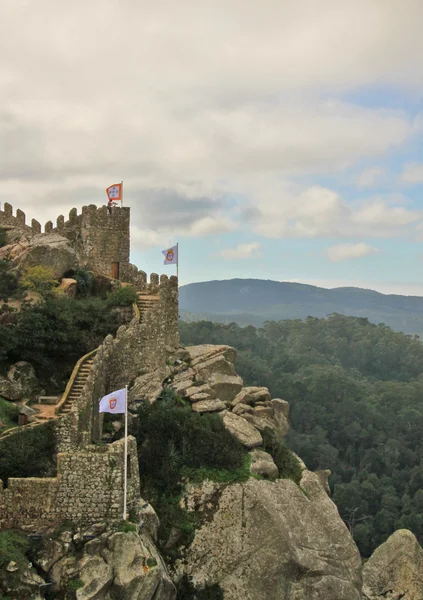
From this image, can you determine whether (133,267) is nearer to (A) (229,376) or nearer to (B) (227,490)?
(A) (229,376)

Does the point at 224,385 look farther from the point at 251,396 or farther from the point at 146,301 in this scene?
the point at 146,301

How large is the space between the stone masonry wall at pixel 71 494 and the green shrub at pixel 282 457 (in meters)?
8.28

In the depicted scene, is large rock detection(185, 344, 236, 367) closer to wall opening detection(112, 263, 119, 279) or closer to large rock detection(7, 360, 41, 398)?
wall opening detection(112, 263, 119, 279)

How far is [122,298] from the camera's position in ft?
110

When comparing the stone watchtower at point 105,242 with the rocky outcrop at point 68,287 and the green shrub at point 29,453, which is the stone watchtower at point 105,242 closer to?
the rocky outcrop at point 68,287

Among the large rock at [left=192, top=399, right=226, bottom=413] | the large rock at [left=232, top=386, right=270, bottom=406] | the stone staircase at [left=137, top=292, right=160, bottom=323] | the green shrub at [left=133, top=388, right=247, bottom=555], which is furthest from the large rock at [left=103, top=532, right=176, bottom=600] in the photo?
the stone staircase at [left=137, top=292, right=160, bottom=323]

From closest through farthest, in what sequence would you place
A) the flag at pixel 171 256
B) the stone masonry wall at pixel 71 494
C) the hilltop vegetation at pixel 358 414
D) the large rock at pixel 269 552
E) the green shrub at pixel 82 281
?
the stone masonry wall at pixel 71 494, the large rock at pixel 269 552, the flag at pixel 171 256, the green shrub at pixel 82 281, the hilltop vegetation at pixel 358 414

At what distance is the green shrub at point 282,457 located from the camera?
27250mm

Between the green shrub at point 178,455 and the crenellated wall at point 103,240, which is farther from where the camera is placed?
the crenellated wall at point 103,240

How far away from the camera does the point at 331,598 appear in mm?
23578

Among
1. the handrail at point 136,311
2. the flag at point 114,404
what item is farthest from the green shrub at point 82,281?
the flag at point 114,404

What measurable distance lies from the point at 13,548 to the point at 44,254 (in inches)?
737

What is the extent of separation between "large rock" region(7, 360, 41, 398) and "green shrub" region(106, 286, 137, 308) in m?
6.16

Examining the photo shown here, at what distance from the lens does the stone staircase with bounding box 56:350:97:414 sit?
25000mm
